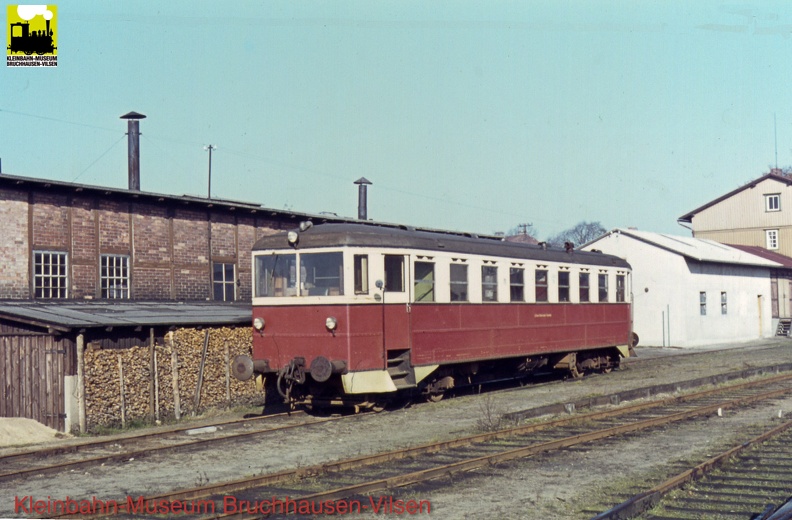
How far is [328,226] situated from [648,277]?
23731 mm

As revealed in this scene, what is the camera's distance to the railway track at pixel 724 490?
297 inches

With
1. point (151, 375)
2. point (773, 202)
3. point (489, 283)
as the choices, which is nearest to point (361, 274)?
point (489, 283)

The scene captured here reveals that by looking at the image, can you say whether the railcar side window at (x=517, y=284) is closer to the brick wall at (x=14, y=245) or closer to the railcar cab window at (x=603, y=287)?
the railcar cab window at (x=603, y=287)

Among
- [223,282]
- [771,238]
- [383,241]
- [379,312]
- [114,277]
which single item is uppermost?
[771,238]

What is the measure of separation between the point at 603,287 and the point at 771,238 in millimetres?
33618

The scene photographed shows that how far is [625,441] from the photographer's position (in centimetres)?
1156

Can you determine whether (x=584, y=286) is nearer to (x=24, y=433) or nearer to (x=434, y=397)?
(x=434, y=397)

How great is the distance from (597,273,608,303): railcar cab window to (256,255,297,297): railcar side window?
992 centimetres

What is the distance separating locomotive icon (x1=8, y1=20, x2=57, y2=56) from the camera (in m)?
12.9

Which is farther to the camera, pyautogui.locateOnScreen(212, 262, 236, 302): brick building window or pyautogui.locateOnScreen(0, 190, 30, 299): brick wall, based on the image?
pyautogui.locateOnScreen(212, 262, 236, 302): brick building window

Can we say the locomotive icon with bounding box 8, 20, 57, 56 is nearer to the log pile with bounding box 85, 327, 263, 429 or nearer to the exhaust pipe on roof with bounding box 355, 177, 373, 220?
the log pile with bounding box 85, 327, 263, 429

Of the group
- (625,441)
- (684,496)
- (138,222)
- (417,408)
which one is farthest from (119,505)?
(138,222)

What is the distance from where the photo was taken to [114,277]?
2077 centimetres

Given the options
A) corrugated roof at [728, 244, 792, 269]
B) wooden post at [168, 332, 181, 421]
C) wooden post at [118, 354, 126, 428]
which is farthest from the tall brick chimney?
corrugated roof at [728, 244, 792, 269]
